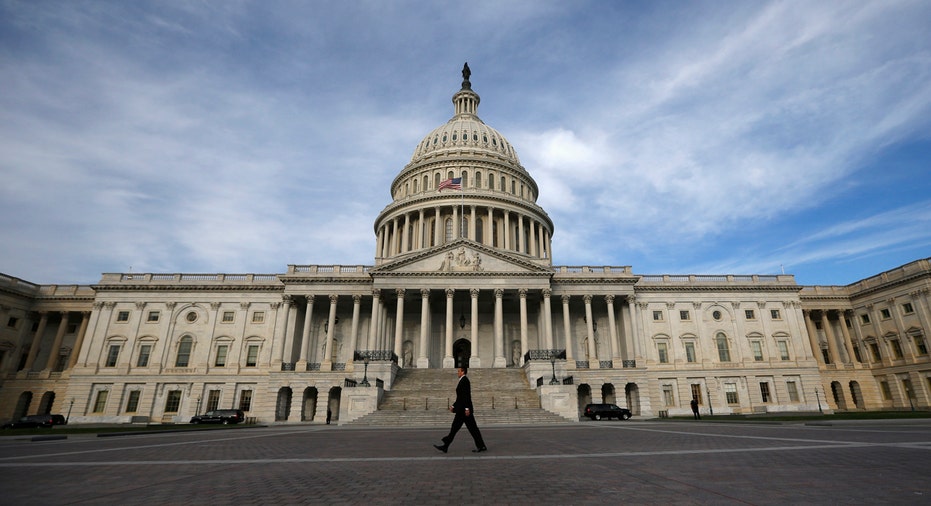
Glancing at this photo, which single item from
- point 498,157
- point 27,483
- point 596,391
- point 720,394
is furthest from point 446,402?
point 498,157

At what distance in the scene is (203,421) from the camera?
127ft

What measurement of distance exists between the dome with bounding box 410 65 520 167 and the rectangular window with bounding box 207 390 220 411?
40756 mm

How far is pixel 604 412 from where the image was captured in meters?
34.5

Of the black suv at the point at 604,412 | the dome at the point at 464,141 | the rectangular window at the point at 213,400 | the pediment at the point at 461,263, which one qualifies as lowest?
the black suv at the point at 604,412

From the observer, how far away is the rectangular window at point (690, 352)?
48906 millimetres

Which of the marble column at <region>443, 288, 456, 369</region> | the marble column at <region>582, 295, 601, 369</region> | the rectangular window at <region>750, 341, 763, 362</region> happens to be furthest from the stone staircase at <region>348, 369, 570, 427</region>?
the rectangular window at <region>750, 341, 763, 362</region>

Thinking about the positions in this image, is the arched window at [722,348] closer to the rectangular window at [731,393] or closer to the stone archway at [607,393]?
the rectangular window at [731,393]

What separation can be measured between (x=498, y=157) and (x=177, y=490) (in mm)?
66992

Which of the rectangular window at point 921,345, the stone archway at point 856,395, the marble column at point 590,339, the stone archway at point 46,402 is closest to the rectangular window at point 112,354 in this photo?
the stone archway at point 46,402

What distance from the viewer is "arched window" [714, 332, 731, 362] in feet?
161

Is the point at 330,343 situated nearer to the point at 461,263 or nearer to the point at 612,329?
the point at 461,263

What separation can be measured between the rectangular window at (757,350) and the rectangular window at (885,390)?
583 inches

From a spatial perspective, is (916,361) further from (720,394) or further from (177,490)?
(177,490)

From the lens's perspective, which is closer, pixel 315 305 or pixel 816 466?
pixel 816 466
